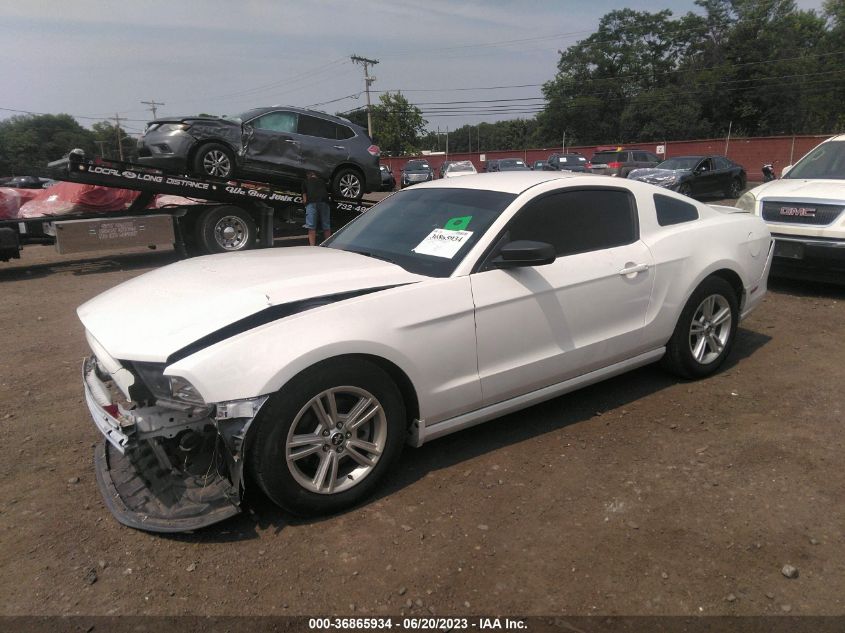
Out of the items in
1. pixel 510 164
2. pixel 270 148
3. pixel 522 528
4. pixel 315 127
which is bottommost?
pixel 522 528

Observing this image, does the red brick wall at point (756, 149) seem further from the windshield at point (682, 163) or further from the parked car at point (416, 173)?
the windshield at point (682, 163)

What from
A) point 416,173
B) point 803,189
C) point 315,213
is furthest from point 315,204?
point 416,173

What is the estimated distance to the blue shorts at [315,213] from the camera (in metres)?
10.7

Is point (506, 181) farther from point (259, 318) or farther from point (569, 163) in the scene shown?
point (569, 163)

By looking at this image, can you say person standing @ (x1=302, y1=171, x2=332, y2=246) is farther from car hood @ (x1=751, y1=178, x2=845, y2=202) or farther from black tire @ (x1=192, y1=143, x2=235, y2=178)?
car hood @ (x1=751, y1=178, x2=845, y2=202)

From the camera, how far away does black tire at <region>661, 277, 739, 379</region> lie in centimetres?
429

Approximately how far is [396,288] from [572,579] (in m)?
1.54

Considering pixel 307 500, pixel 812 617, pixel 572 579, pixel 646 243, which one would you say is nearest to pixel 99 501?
pixel 307 500

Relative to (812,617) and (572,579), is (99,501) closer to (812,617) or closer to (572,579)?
(572,579)

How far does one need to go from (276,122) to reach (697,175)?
42.9ft

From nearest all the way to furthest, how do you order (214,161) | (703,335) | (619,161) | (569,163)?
(703,335) → (214,161) → (619,161) → (569,163)

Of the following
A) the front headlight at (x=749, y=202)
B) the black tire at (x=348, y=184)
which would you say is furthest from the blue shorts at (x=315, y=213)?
the front headlight at (x=749, y=202)

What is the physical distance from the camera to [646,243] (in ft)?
13.3

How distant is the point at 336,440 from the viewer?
9.36ft
